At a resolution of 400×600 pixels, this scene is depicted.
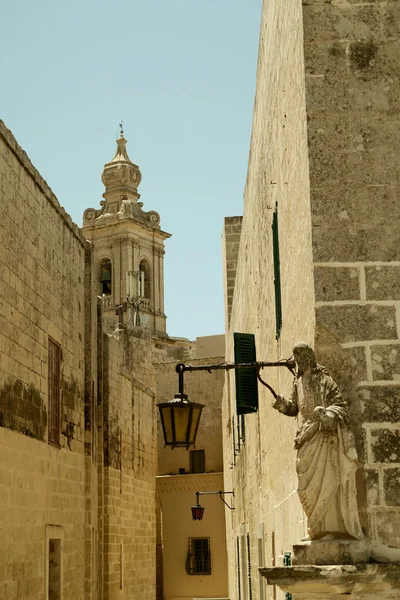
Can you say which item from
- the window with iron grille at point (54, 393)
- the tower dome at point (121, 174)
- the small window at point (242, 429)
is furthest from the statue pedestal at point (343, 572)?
the tower dome at point (121, 174)

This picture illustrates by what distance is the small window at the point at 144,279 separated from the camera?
48.2 meters

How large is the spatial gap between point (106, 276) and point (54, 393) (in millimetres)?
35354

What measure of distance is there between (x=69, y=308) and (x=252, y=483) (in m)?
4.46

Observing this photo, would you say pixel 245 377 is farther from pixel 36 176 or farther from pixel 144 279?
pixel 144 279

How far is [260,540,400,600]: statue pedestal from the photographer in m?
4.60

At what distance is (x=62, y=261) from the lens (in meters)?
14.5

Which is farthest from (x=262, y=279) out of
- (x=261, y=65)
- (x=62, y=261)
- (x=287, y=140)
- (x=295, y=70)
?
(x=62, y=261)

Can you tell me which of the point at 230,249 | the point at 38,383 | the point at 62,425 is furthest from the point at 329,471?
the point at 230,249

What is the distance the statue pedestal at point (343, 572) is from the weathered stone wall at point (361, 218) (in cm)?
13

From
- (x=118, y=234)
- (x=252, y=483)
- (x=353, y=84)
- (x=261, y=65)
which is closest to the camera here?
(x=353, y=84)

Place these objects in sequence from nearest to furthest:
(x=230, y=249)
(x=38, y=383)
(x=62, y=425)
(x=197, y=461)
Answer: (x=38, y=383) → (x=62, y=425) → (x=230, y=249) → (x=197, y=461)

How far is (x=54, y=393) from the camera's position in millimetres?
13633

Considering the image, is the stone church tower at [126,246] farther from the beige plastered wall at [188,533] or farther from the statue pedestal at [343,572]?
the statue pedestal at [343,572]

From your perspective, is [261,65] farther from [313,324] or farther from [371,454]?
[371,454]
